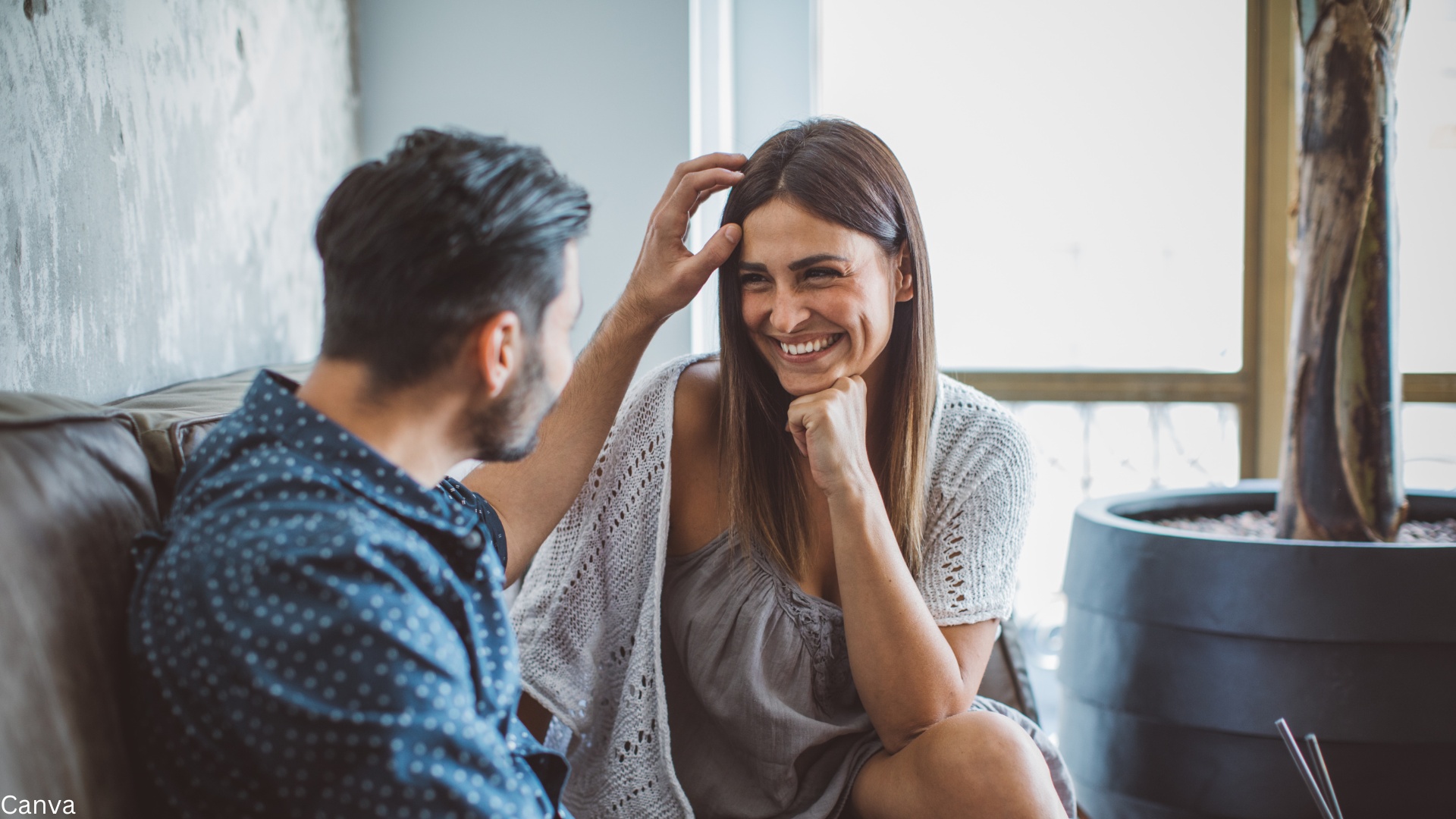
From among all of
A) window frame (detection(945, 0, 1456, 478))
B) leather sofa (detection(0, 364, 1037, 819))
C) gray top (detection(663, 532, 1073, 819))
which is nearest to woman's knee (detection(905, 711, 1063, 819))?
gray top (detection(663, 532, 1073, 819))

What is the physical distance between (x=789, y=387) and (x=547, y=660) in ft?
1.60

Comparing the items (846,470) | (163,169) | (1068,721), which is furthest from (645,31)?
(1068,721)

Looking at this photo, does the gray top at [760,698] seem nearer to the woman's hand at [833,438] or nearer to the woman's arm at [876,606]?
the woman's arm at [876,606]

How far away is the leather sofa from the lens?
0.66 metres

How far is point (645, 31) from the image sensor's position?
2.07 metres

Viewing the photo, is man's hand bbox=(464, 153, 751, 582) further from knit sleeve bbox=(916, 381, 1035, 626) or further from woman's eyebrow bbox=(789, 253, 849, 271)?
knit sleeve bbox=(916, 381, 1035, 626)

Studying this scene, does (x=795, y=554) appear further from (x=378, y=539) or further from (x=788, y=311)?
(x=378, y=539)

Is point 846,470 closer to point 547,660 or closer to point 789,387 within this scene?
point 789,387

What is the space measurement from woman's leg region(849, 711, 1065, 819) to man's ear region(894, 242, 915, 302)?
582 mm

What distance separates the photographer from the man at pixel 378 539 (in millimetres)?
624

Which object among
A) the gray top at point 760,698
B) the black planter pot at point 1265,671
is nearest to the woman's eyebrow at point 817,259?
the gray top at point 760,698

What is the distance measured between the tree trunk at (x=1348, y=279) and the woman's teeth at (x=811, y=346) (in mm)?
704

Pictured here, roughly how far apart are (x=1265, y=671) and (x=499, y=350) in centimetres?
112

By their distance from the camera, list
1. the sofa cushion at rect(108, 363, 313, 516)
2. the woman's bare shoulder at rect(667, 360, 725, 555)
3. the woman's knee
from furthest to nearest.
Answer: the woman's bare shoulder at rect(667, 360, 725, 555), the woman's knee, the sofa cushion at rect(108, 363, 313, 516)
